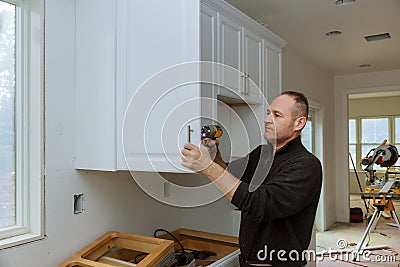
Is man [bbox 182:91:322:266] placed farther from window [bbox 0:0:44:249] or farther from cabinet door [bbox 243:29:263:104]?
window [bbox 0:0:44:249]

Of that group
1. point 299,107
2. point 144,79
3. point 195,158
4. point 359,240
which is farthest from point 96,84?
point 359,240

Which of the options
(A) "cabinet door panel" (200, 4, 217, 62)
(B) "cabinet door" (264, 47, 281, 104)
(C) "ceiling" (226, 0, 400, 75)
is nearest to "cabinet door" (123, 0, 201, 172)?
(A) "cabinet door panel" (200, 4, 217, 62)

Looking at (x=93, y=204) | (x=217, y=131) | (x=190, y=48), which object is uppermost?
(x=190, y=48)

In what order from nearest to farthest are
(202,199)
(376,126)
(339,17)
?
(202,199), (339,17), (376,126)

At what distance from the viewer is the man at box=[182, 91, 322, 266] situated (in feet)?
5.05

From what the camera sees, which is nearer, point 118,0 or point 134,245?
point 118,0

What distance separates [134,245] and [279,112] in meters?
1.09

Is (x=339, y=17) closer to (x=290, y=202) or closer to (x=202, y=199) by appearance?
(x=202, y=199)

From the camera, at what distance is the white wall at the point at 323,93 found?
15.4 feet

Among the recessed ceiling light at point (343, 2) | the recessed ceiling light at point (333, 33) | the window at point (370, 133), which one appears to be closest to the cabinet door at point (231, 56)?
the recessed ceiling light at point (343, 2)

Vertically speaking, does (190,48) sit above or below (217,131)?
above

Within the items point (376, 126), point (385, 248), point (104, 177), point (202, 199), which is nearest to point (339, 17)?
point (202, 199)

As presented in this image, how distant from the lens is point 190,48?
5.94 ft

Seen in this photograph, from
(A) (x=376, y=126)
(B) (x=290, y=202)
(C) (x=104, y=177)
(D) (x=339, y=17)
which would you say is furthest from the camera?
(A) (x=376, y=126)
